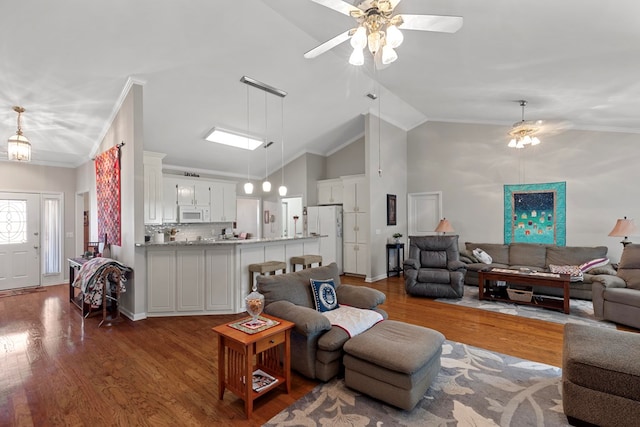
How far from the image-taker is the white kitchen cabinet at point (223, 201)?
7.15 metres

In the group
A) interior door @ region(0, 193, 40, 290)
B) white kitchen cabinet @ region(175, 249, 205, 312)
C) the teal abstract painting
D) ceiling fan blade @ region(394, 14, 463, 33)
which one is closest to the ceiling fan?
ceiling fan blade @ region(394, 14, 463, 33)

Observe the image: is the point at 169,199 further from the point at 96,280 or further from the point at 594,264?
the point at 594,264

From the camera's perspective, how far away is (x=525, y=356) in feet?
9.69

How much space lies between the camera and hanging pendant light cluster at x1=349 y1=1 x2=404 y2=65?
6.91 feet

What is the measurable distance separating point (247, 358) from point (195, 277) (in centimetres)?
249

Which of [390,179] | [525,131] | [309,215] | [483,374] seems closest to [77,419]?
[483,374]

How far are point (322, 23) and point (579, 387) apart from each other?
416 cm

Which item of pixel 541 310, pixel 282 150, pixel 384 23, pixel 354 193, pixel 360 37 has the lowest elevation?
pixel 541 310

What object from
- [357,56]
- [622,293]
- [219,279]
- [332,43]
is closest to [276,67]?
[332,43]

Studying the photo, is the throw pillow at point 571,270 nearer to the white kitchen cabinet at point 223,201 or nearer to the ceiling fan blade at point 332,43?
the ceiling fan blade at point 332,43

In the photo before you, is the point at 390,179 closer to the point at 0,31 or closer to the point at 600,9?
the point at 600,9

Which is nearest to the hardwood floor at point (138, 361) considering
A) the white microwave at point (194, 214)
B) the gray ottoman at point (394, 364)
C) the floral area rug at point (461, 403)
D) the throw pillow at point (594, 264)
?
the floral area rug at point (461, 403)

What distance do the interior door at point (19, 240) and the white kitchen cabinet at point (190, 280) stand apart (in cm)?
429

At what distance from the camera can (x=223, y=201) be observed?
24.1 ft
